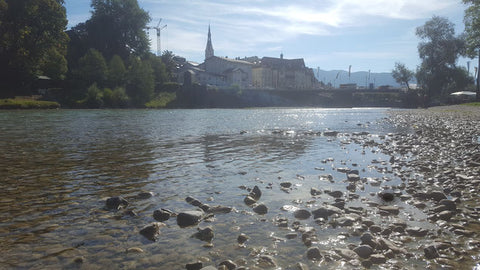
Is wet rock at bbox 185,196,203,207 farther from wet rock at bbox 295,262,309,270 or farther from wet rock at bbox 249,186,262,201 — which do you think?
wet rock at bbox 295,262,309,270

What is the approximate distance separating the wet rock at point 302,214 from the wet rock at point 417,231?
5.36 ft

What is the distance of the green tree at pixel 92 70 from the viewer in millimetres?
82938

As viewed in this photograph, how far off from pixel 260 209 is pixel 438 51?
98.8 metres

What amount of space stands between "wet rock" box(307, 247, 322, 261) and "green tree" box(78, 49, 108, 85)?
88167 mm

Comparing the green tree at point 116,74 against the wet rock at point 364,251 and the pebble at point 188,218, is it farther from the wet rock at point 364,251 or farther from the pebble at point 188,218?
the wet rock at point 364,251

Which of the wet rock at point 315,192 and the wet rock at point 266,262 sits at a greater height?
the wet rock at point 315,192

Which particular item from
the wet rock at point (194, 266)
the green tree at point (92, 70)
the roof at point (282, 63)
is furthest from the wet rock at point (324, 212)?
the roof at point (282, 63)

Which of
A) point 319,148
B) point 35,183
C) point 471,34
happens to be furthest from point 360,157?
point 471,34

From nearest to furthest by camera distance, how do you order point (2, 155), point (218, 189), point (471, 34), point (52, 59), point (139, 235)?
1. point (139, 235)
2. point (218, 189)
3. point (2, 155)
4. point (471, 34)
5. point (52, 59)

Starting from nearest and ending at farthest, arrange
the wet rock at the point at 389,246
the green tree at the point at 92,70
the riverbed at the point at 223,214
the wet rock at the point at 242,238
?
the riverbed at the point at 223,214 < the wet rock at the point at 389,246 < the wet rock at the point at 242,238 < the green tree at the point at 92,70

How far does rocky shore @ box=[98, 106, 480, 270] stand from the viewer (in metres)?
4.25

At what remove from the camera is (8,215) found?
5.86 metres

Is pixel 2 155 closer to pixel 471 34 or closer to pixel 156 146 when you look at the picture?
pixel 156 146

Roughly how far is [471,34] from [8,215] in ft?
171
